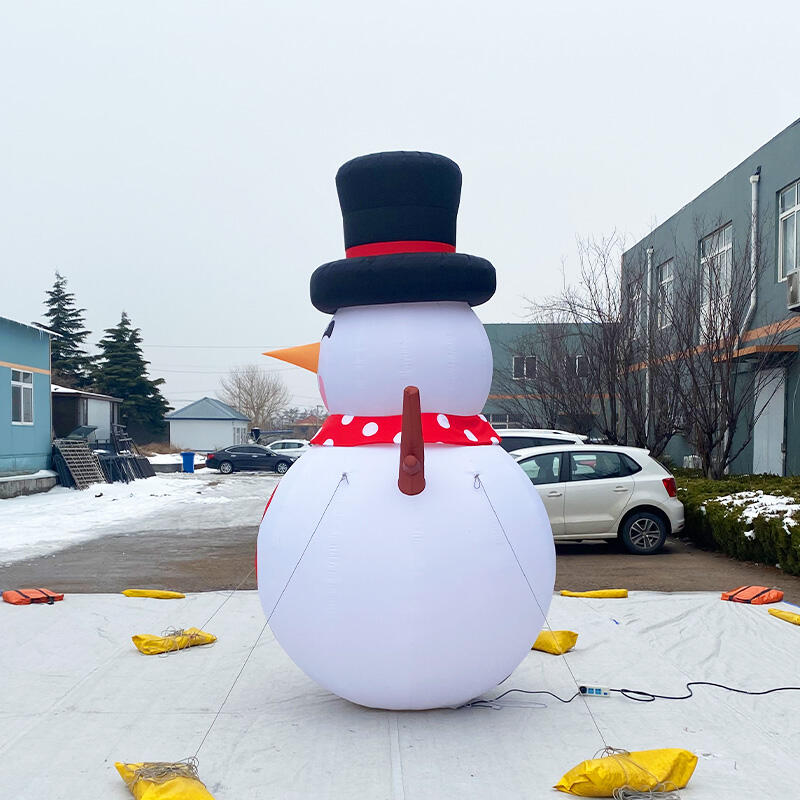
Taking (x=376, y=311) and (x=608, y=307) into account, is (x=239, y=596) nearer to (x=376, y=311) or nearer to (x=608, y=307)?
(x=376, y=311)

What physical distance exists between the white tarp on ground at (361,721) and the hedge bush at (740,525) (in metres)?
3.40

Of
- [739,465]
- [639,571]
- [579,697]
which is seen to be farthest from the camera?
[739,465]

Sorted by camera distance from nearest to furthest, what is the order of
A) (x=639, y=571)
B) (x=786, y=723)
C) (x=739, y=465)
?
(x=786, y=723) < (x=639, y=571) < (x=739, y=465)

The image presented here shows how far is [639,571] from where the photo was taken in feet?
35.2

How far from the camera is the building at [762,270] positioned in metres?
17.5

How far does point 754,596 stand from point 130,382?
5245 centimetres

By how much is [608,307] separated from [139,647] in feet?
50.6

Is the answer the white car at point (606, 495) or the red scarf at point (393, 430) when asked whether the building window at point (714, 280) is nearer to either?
the white car at point (606, 495)

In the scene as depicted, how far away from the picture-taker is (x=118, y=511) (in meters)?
19.8

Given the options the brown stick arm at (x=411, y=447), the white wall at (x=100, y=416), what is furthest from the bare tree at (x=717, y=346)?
the white wall at (x=100, y=416)

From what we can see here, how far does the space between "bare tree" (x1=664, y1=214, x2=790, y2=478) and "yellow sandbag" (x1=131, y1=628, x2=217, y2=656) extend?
1201cm

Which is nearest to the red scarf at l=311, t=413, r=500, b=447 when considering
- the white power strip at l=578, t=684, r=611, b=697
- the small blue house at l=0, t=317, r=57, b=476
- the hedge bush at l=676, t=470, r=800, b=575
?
the white power strip at l=578, t=684, r=611, b=697

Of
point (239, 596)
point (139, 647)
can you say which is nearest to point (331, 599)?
point (139, 647)

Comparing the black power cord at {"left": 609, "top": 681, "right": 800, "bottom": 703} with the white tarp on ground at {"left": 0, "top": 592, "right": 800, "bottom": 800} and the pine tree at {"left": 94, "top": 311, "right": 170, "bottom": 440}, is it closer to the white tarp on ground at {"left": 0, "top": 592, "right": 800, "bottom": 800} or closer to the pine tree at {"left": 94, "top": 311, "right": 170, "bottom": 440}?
the white tarp on ground at {"left": 0, "top": 592, "right": 800, "bottom": 800}
